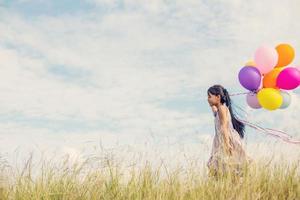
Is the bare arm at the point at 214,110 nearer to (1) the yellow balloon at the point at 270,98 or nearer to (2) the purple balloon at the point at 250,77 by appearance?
(2) the purple balloon at the point at 250,77

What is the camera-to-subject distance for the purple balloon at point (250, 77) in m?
7.56

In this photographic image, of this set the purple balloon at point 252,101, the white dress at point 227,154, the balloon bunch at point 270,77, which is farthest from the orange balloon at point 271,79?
the white dress at point 227,154

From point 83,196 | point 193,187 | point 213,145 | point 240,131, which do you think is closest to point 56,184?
point 83,196

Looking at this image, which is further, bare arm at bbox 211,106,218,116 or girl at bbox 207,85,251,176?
bare arm at bbox 211,106,218,116

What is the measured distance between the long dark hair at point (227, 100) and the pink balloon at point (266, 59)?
874 millimetres

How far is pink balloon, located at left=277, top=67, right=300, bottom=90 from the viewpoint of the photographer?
25.1 ft

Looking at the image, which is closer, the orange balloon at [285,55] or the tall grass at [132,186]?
the tall grass at [132,186]

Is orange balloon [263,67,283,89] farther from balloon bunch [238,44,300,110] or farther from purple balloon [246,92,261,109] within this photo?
purple balloon [246,92,261,109]

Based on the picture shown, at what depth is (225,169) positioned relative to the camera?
6.15 metres

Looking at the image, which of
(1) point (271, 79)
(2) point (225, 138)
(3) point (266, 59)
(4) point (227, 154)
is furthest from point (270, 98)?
(4) point (227, 154)

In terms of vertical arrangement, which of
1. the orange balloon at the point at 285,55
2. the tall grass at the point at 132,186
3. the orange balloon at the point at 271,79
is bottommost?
A: the tall grass at the point at 132,186

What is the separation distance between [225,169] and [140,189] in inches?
58.3

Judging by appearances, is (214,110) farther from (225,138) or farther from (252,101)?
(252,101)

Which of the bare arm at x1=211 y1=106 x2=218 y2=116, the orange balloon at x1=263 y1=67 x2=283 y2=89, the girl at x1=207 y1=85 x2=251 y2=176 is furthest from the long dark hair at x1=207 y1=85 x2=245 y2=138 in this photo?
the orange balloon at x1=263 y1=67 x2=283 y2=89
